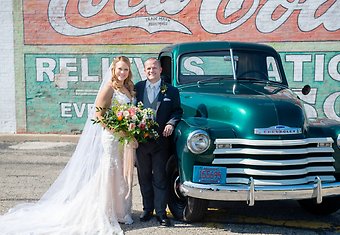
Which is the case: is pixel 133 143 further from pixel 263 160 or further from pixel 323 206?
pixel 323 206

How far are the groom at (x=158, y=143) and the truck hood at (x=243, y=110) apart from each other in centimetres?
24

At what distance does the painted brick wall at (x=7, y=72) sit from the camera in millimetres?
11266

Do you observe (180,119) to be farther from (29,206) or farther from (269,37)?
(269,37)

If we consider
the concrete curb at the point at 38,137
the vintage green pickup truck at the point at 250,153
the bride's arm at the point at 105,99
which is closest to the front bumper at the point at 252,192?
the vintage green pickup truck at the point at 250,153

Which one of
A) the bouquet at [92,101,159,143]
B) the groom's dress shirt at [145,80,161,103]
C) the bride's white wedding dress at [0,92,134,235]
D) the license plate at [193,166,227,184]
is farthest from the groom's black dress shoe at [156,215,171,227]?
the groom's dress shirt at [145,80,161,103]

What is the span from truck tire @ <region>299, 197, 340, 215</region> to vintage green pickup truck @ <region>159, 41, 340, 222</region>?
15 millimetres

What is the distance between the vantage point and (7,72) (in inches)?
447

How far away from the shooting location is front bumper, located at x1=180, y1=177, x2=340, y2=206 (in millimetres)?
4363

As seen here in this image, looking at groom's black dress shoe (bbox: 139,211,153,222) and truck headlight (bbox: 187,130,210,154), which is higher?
truck headlight (bbox: 187,130,210,154)

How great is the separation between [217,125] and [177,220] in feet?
3.84

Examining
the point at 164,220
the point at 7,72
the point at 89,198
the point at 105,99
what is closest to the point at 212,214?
the point at 164,220

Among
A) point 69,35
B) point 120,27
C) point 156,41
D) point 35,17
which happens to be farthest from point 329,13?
point 35,17

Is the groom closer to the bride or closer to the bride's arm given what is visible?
the bride

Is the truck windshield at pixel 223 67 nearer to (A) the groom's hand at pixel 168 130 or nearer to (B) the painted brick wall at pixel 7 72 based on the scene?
(A) the groom's hand at pixel 168 130
